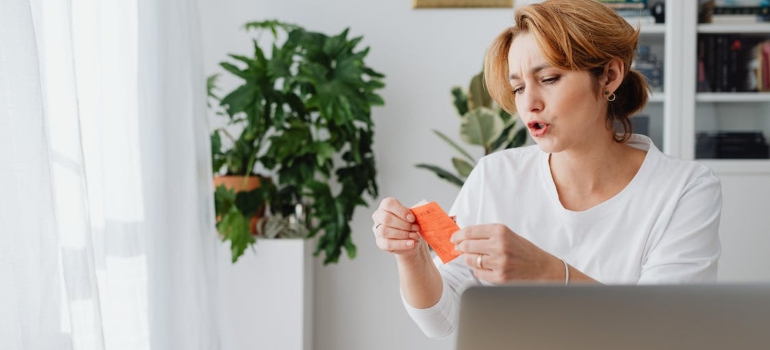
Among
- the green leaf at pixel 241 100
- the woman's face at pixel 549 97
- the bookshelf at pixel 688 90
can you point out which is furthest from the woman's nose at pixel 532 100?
the bookshelf at pixel 688 90

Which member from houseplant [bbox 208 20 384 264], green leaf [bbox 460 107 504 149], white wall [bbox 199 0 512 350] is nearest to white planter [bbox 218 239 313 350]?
houseplant [bbox 208 20 384 264]

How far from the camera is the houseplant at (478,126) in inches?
124

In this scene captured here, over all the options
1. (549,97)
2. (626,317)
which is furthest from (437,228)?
(626,317)

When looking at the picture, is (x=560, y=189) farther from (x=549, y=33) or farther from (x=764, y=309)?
(x=764, y=309)

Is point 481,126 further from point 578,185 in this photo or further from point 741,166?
point 578,185

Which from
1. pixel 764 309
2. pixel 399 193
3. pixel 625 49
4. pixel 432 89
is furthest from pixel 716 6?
pixel 764 309

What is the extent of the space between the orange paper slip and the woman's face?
28cm

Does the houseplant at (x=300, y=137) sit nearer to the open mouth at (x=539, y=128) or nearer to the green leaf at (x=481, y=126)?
the green leaf at (x=481, y=126)

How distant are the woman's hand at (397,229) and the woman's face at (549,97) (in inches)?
11.9

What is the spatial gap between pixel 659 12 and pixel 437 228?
2.52 meters

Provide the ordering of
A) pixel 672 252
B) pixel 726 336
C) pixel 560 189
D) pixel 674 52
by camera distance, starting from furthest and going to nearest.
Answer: pixel 674 52 < pixel 560 189 < pixel 672 252 < pixel 726 336

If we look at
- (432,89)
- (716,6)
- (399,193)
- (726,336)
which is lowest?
(399,193)

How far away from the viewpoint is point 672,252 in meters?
1.44

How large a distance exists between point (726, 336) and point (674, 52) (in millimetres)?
3011
